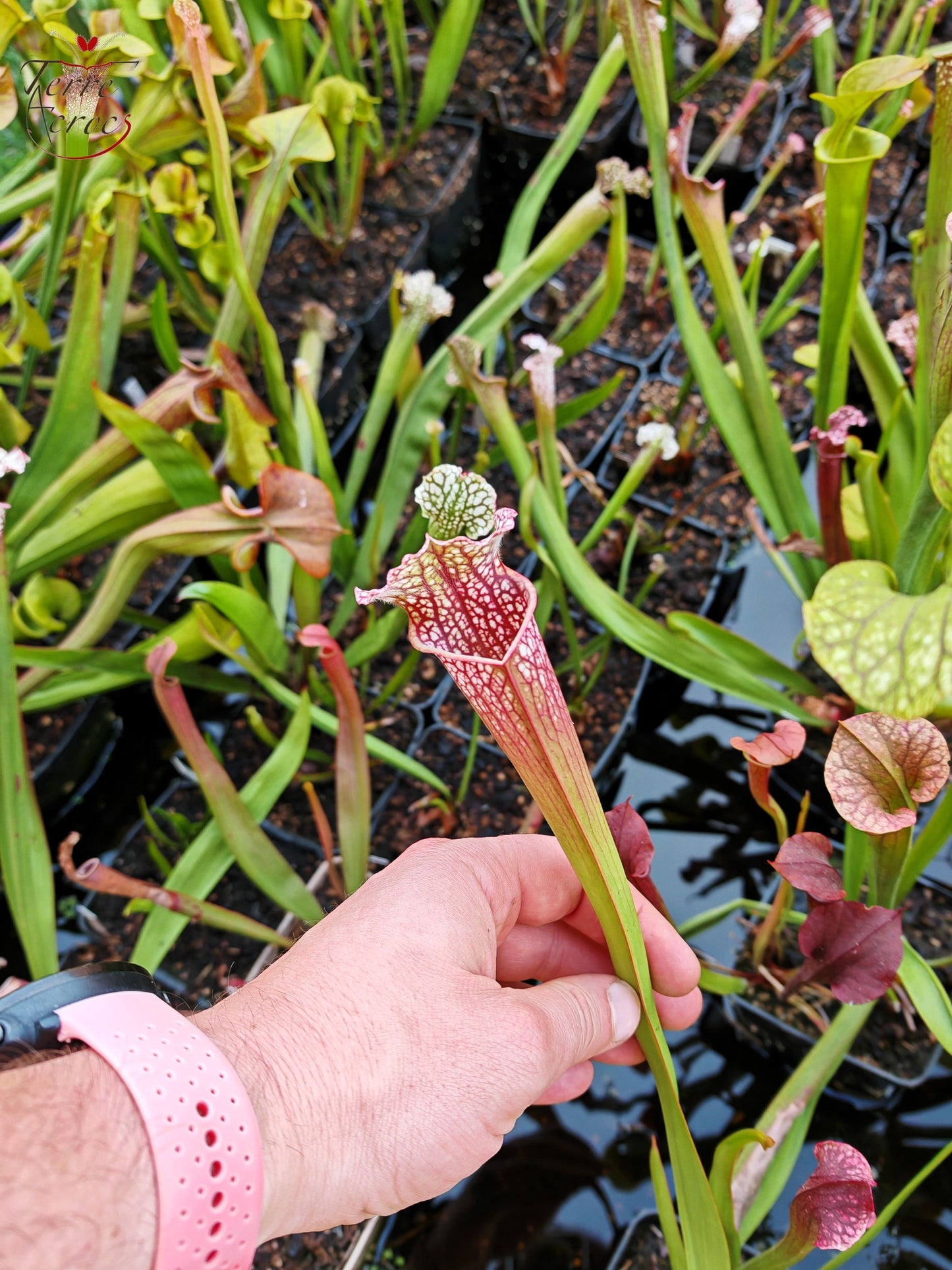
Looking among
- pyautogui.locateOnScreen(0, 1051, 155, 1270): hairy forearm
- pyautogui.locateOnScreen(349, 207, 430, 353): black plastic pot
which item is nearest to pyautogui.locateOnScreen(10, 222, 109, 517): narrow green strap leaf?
pyautogui.locateOnScreen(349, 207, 430, 353): black plastic pot

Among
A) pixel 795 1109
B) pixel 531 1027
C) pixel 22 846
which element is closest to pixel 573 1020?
pixel 531 1027

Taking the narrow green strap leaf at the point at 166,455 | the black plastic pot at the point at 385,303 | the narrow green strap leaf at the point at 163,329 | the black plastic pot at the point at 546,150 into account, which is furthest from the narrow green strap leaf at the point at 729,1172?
the black plastic pot at the point at 546,150

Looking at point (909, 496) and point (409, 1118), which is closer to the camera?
point (409, 1118)

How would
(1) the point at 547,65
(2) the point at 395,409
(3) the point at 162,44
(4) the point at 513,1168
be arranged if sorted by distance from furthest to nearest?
1. (1) the point at 547,65
2. (2) the point at 395,409
3. (3) the point at 162,44
4. (4) the point at 513,1168

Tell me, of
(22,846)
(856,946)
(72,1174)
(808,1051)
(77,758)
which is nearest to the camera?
(72,1174)

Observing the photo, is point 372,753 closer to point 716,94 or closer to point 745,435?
point 745,435

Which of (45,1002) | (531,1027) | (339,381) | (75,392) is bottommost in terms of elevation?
(531,1027)

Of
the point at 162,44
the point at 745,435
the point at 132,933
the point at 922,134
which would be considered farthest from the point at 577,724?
the point at 922,134

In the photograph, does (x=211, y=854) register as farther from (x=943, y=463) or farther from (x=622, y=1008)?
(x=943, y=463)
